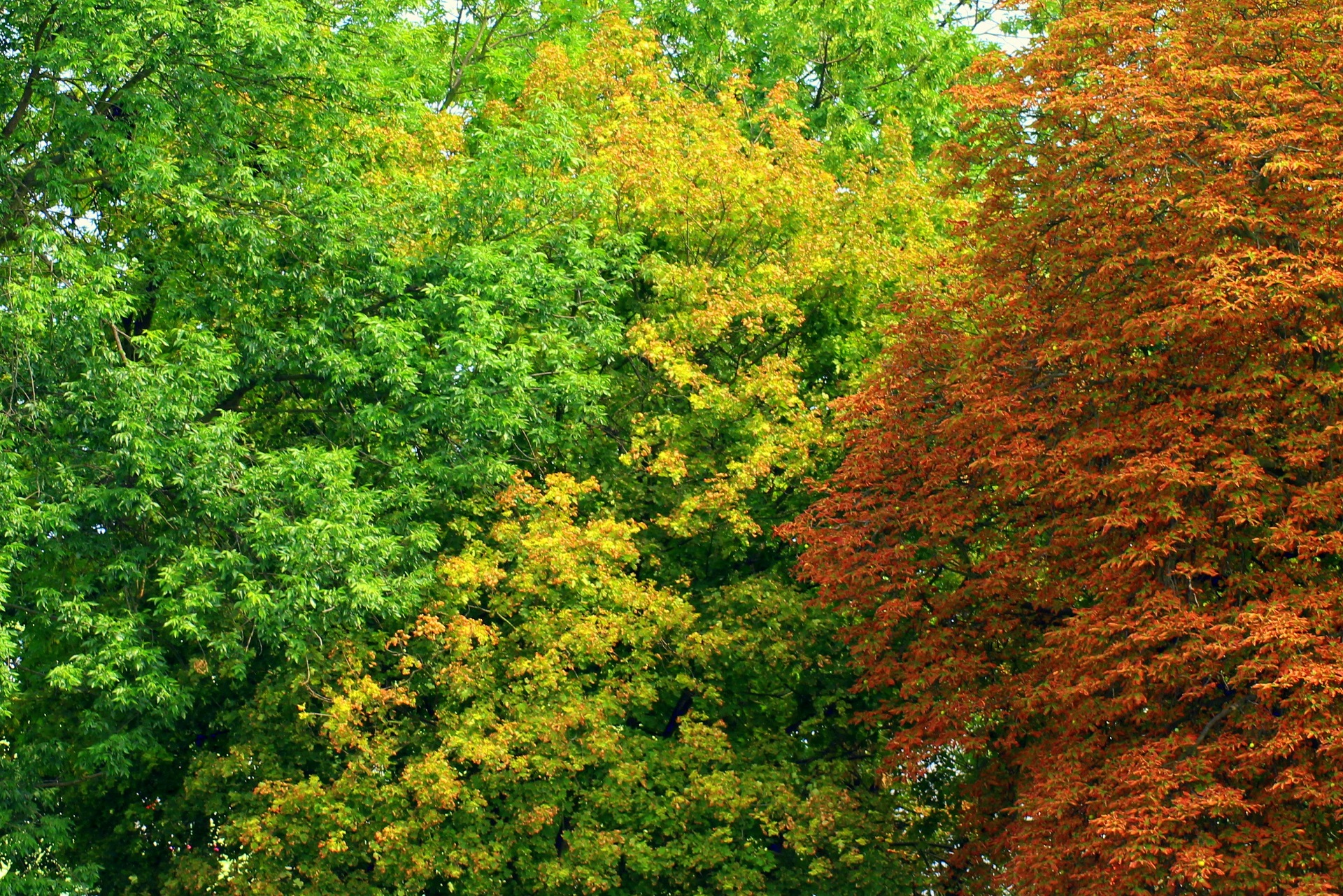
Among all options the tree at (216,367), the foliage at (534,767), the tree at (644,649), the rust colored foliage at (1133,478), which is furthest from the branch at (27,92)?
the rust colored foliage at (1133,478)

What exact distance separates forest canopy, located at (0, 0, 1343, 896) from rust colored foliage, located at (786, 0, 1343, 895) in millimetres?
66

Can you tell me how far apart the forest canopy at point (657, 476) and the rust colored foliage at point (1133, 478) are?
66mm

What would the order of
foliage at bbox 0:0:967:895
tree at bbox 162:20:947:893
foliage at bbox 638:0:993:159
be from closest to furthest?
1. foliage at bbox 0:0:967:895
2. tree at bbox 162:20:947:893
3. foliage at bbox 638:0:993:159

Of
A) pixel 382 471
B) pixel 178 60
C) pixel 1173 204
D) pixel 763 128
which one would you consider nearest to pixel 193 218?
pixel 178 60

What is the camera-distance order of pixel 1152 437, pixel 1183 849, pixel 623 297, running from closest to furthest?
pixel 1183 849, pixel 1152 437, pixel 623 297

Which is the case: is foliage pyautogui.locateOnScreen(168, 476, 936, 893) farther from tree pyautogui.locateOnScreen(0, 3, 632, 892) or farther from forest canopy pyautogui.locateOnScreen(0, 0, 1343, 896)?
tree pyautogui.locateOnScreen(0, 3, 632, 892)

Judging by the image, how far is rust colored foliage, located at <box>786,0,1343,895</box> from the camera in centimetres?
1258

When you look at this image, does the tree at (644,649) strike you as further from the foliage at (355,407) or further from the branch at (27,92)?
the branch at (27,92)

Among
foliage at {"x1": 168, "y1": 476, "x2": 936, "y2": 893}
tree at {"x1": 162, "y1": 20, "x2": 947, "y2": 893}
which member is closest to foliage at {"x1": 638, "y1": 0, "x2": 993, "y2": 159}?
tree at {"x1": 162, "y1": 20, "x2": 947, "y2": 893}

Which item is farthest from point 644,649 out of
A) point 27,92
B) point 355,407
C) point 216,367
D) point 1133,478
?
point 27,92

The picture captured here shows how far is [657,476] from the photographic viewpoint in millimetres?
19875

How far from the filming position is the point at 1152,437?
13844mm

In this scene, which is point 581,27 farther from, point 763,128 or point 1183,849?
point 1183,849

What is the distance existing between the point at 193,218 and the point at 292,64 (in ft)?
6.70
